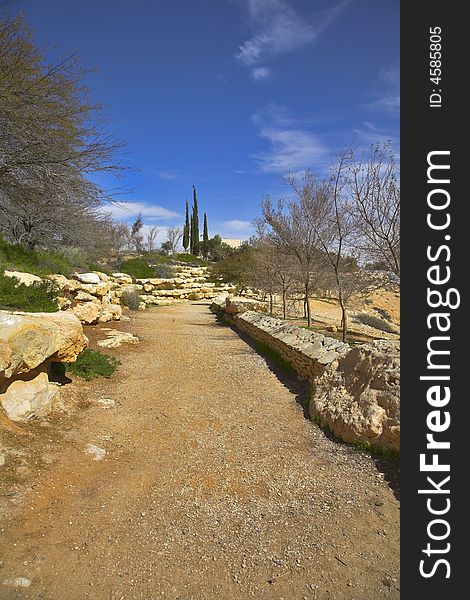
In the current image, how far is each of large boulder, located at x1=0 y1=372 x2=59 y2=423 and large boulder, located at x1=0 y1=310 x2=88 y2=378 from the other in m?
0.30

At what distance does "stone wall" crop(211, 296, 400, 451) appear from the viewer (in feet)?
12.8

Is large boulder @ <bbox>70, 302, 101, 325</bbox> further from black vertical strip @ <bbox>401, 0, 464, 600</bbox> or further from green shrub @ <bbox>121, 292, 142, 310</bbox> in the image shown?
black vertical strip @ <bbox>401, 0, 464, 600</bbox>

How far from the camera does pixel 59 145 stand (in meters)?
6.54

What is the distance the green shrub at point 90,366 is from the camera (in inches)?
239

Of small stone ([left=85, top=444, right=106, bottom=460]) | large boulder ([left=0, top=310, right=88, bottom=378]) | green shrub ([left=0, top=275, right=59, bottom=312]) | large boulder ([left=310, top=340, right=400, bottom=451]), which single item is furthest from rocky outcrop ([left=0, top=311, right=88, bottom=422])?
large boulder ([left=310, top=340, right=400, bottom=451])

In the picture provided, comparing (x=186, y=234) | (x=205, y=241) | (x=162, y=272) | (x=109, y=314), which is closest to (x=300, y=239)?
(x=109, y=314)

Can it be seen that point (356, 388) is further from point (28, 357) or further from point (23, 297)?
point (23, 297)

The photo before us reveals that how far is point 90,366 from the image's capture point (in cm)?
641

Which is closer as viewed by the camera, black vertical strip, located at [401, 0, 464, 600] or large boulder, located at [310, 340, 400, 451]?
black vertical strip, located at [401, 0, 464, 600]

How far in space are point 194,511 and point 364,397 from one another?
7.48ft

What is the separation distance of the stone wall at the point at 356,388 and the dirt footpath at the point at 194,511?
0.90ft

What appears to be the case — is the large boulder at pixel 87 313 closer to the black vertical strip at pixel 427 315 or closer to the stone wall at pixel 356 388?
the stone wall at pixel 356 388

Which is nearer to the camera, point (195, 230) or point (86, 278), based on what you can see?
point (86, 278)

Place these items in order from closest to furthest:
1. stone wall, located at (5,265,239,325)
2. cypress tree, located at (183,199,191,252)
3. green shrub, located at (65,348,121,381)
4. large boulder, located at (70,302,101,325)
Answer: green shrub, located at (65,348,121,381)
large boulder, located at (70,302,101,325)
stone wall, located at (5,265,239,325)
cypress tree, located at (183,199,191,252)
